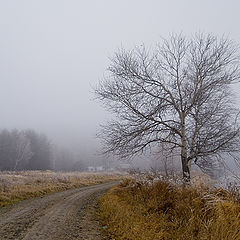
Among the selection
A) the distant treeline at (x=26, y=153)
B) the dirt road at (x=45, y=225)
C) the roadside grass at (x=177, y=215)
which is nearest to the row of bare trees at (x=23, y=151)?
the distant treeline at (x=26, y=153)

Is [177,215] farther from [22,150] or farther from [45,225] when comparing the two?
[22,150]

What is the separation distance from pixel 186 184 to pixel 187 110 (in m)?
4.04

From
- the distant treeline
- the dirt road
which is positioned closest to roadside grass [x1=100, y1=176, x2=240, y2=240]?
the dirt road

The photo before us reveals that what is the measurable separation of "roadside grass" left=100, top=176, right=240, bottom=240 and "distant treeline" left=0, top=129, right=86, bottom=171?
154 ft

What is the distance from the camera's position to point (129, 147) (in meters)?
10.6

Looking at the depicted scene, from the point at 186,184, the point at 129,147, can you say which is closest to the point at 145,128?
the point at 129,147

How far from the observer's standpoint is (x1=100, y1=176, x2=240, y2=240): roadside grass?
14.4ft

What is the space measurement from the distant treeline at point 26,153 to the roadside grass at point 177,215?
4703 centimetres

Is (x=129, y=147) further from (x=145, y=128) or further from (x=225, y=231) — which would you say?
(x=225, y=231)

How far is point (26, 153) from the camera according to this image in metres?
51.7

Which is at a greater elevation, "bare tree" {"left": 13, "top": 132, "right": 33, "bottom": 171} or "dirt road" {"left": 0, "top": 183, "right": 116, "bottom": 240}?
"bare tree" {"left": 13, "top": 132, "right": 33, "bottom": 171}

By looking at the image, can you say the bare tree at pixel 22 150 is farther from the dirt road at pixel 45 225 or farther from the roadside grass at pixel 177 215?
the roadside grass at pixel 177 215

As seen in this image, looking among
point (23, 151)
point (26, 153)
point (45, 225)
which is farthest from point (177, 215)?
point (26, 153)

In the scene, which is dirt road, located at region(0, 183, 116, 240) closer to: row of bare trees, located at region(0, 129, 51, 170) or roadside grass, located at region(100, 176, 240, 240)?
roadside grass, located at region(100, 176, 240, 240)
